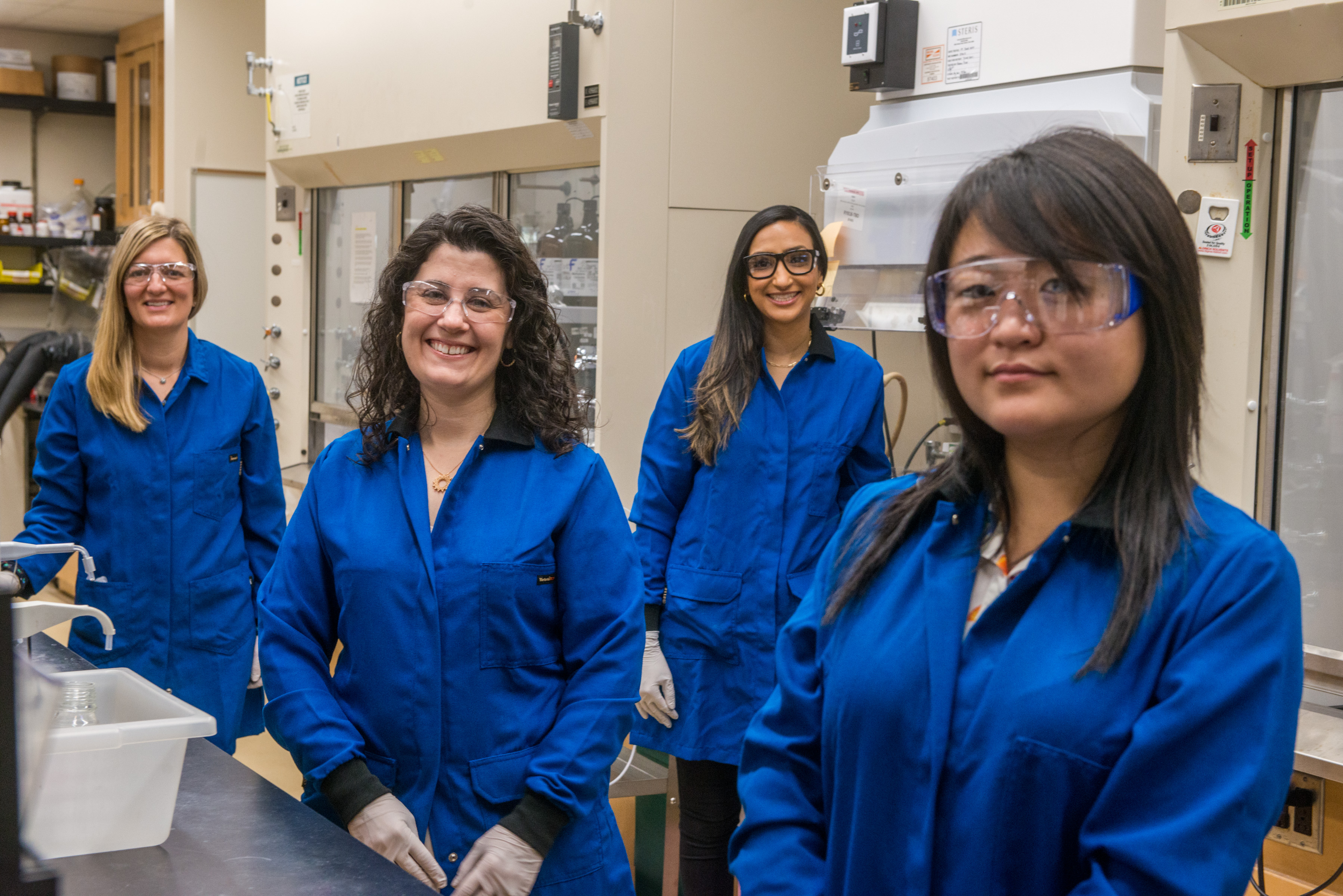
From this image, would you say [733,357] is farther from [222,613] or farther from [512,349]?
[222,613]

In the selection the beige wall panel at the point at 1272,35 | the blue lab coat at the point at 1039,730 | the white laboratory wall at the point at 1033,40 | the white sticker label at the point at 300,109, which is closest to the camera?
the blue lab coat at the point at 1039,730

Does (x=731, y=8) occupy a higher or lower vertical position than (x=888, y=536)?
higher

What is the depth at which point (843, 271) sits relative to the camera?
278 centimetres

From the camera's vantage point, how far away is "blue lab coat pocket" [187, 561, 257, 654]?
2580mm

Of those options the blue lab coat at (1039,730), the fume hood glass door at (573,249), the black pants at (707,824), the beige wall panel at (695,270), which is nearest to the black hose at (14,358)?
the fume hood glass door at (573,249)

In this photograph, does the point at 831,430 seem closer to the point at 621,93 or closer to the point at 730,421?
the point at 730,421

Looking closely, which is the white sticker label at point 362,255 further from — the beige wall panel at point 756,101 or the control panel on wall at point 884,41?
the control panel on wall at point 884,41

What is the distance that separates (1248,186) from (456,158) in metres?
2.53

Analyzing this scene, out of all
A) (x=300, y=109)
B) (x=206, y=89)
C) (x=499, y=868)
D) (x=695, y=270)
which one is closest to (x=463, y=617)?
(x=499, y=868)

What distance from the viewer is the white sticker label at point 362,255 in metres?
4.47

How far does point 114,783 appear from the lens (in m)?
1.31

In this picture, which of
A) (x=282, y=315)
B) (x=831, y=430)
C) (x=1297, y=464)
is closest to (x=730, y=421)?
(x=831, y=430)

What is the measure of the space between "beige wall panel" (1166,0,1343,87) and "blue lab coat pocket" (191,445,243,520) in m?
2.06

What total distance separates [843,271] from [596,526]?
1.41 m
